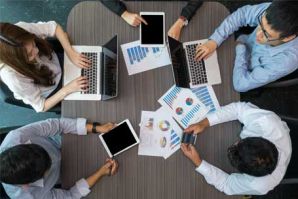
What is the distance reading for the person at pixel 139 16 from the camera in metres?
1.67

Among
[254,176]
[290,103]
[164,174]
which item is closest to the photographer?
[254,176]

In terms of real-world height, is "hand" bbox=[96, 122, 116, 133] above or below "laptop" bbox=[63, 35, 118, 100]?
below

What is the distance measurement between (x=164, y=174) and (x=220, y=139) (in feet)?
1.05

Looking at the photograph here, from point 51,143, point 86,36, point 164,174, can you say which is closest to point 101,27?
point 86,36

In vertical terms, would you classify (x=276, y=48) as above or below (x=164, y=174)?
above

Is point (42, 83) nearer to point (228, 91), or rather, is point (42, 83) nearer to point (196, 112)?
point (196, 112)

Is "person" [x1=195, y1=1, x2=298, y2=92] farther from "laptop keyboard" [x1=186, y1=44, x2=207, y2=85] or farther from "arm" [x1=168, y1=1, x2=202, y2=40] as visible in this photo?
"arm" [x1=168, y1=1, x2=202, y2=40]

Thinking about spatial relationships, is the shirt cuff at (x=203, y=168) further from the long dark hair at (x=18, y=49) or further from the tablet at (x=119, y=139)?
the long dark hair at (x=18, y=49)

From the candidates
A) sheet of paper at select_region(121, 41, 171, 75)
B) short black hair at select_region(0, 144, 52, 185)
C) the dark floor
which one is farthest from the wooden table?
the dark floor

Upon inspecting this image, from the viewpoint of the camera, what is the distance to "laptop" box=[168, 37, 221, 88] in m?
1.67

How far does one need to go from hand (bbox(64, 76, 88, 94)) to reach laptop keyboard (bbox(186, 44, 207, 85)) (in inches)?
20.4

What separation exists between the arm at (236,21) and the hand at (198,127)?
1.27 ft

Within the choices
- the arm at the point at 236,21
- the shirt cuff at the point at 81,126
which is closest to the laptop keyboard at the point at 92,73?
the shirt cuff at the point at 81,126

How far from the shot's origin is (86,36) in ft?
5.58
